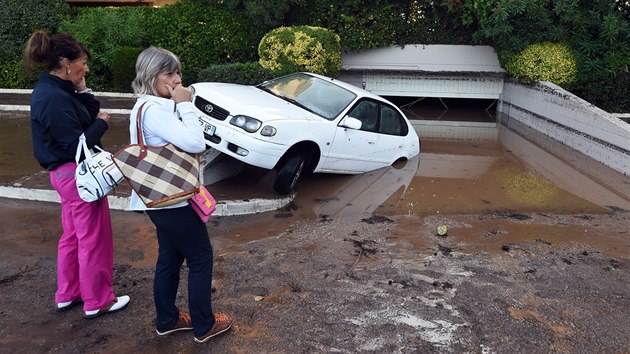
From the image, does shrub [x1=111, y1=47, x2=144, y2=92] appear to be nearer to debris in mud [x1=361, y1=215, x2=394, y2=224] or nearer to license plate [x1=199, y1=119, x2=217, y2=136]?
license plate [x1=199, y1=119, x2=217, y2=136]

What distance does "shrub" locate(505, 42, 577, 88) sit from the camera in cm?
1205

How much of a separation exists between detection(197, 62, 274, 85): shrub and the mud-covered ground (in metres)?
5.32

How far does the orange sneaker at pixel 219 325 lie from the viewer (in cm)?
351

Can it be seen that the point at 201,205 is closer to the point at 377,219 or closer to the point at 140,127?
the point at 140,127

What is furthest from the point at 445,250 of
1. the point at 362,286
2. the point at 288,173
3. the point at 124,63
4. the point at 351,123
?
the point at 124,63

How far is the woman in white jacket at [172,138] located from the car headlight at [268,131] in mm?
3075

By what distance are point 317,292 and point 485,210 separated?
3296 mm

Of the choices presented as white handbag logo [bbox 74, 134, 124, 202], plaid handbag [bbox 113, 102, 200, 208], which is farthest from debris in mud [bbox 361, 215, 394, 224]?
white handbag logo [bbox 74, 134, 124, 202]

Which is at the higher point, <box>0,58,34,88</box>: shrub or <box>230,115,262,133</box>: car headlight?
<box>230,115,262,133</box>: car headlight

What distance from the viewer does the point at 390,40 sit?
13.9 metres

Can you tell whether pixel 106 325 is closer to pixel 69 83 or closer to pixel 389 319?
pixel 69 83

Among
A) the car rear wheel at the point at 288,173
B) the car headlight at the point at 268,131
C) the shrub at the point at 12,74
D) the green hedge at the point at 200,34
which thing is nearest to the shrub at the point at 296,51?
the green hedge at the point at 200,34

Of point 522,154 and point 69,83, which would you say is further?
point 522,154

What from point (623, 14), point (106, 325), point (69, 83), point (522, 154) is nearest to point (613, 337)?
point (106, 325)
